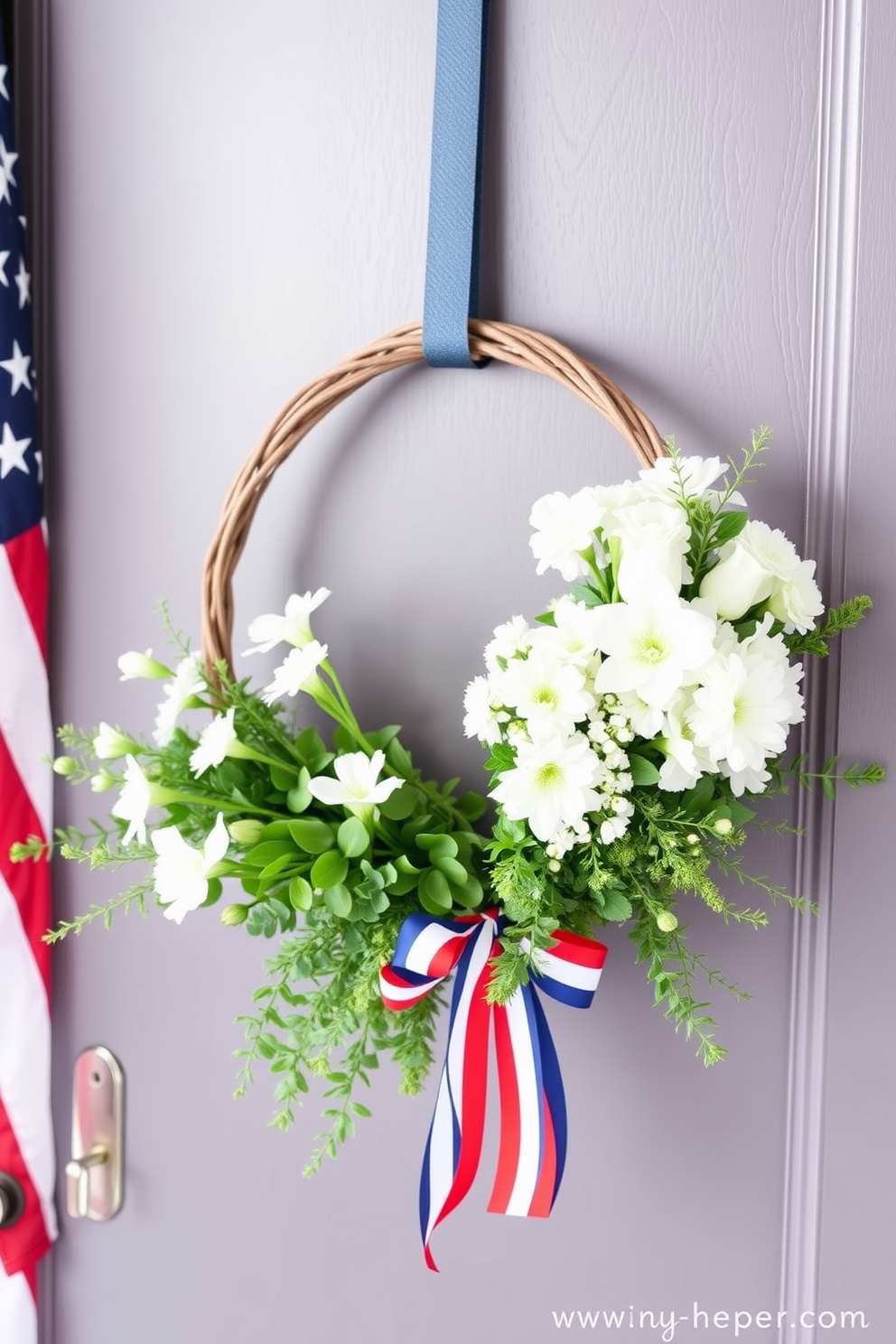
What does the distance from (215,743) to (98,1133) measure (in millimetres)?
511

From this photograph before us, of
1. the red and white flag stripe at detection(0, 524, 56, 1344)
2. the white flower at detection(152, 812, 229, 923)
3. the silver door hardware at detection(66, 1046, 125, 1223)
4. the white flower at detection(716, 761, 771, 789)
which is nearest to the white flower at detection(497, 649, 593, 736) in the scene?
the white flower at detection(716, 761, 771, 789)

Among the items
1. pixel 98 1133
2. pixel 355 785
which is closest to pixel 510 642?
pixel 355 785

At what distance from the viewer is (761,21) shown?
27.7 inches

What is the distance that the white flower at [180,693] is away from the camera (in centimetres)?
71

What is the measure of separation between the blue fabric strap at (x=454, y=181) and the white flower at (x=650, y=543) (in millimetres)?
213

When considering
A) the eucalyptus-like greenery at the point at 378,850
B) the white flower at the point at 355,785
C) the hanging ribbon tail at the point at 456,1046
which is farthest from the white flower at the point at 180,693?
the hanging ribbon tail at the point at 456,1046

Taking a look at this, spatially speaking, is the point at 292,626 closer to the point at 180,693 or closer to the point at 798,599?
the point at 180,693

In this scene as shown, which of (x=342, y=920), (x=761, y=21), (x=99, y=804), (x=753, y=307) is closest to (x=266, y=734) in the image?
(x=342, y=920)

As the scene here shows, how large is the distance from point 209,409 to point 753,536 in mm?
496

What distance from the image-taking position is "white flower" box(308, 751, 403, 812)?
2.09 ft

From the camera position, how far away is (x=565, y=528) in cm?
62

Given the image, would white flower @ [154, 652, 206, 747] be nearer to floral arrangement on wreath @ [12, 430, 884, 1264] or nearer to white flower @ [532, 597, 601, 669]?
floral arrangement on wreath @ [12, 430, 884, 1264]

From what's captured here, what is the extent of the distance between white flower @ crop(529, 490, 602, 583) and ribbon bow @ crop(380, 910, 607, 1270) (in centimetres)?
26

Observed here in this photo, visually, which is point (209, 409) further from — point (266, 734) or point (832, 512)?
point (832, 512)
